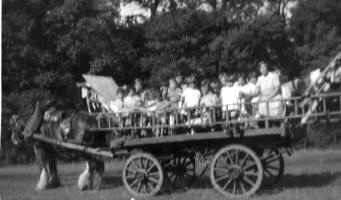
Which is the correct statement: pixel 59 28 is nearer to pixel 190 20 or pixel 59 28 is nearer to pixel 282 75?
pixel 190 20

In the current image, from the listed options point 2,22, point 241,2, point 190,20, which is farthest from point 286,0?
point 2,22

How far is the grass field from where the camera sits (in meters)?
5.81

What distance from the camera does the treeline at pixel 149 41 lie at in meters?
5.45

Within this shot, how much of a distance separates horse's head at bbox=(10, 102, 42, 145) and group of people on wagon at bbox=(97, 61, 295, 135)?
3.89 ft

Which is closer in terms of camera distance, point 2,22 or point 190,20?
point 190,20

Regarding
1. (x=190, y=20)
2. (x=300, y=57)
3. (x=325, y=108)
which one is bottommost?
(x=325, y=108)

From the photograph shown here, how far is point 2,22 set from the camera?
6320 mm

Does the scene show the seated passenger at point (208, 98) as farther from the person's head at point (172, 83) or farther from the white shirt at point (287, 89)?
the white shirt at point (287, 89)

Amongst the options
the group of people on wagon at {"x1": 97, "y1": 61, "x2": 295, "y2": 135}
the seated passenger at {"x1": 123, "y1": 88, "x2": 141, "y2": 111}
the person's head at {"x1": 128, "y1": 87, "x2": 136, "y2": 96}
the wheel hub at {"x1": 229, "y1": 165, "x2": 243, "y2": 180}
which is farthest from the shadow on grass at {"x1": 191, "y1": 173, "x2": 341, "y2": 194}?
the person's head at {"x1": 128, "y1": 87, "x2": 136, "y2": 96}

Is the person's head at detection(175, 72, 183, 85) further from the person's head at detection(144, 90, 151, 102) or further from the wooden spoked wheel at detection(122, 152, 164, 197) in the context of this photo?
the wooden spoked wheel at detection(122, 152, 164, 197)

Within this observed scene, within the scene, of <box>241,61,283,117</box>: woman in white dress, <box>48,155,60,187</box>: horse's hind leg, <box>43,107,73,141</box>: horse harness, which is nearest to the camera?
<box>241,61,283,117</box>: woman in white dress

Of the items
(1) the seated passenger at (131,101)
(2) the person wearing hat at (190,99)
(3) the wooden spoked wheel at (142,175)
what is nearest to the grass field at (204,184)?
(3) the wooden spoked wheel at (142,175)

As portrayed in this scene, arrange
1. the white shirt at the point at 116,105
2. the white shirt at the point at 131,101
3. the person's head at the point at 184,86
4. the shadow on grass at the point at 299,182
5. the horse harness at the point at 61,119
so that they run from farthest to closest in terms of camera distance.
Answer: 1. the horse harness at the point at 61,119
2. the white shirt at the point at 116,105
3. the white shirt at the point at 131,101
4. the person's head at the point at 184,86
5. the shadow on grass at the point at 299,182

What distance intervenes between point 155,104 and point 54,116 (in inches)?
54.8
